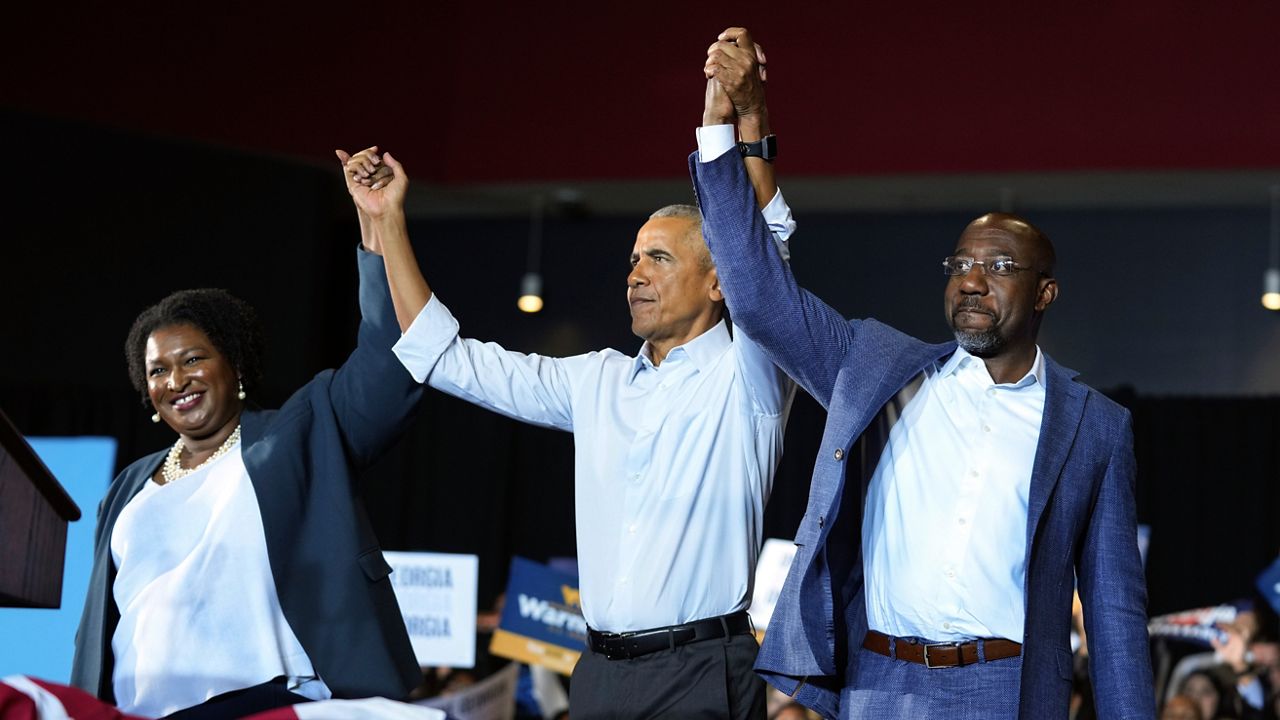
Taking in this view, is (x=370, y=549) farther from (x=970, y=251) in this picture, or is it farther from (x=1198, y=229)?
(x=1198, y=229)

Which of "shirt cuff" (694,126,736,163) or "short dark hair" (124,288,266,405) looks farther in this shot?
"short dark hair" (124,288,266,405)

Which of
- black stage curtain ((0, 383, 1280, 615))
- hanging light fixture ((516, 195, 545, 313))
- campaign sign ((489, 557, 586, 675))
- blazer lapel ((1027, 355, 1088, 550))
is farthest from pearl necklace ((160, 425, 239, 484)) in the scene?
hanging light fixture ((516, 195, 545, 313))

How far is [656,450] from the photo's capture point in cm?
260

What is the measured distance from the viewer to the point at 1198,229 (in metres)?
7.88

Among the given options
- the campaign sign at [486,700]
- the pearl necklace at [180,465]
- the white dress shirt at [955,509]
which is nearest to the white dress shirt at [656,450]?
the white dress shirt at [955,509]

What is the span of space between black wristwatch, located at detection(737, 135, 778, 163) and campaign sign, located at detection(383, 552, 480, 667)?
13.7 feet

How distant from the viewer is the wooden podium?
1.80 meters

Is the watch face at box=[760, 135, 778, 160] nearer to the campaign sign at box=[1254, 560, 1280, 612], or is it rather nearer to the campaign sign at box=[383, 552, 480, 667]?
the campaign sign at box=[383, 552, 480, 667]

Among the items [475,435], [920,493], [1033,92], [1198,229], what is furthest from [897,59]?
[920,493]

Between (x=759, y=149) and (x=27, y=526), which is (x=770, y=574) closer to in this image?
(x=759, y=149)

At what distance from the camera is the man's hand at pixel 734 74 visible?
7.50 ft

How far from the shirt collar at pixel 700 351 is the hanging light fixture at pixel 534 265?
18.0 ft

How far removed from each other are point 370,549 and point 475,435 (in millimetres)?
5854

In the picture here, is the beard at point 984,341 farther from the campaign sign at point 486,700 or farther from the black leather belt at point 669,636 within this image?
the campaign sign at point 486,700
